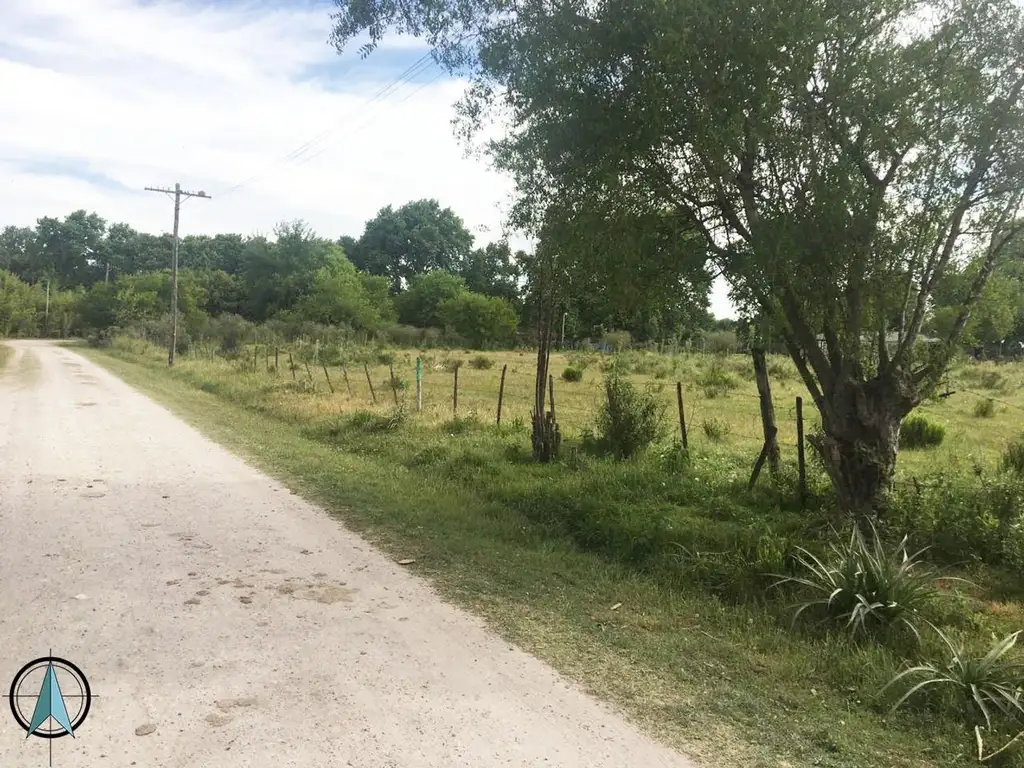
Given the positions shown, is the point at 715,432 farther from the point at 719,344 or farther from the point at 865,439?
the point at 719,344

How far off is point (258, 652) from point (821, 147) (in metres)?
5.52

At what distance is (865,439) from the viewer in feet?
21.9

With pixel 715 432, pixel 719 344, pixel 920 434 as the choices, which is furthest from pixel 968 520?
pixel 719 344

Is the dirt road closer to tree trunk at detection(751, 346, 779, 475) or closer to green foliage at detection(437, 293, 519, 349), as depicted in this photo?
tree trunk at detection(751, 346, 779, 475)

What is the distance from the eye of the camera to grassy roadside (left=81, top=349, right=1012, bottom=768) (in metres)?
3.66

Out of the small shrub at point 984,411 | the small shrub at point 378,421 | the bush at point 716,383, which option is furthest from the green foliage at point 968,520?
the bush at point 716,383

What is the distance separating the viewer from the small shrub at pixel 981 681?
12.5ft

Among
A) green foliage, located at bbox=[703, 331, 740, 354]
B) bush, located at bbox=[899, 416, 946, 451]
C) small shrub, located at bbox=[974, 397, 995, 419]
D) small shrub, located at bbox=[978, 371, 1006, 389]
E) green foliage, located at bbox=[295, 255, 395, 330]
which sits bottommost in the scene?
bush, located at bbox=[899, 416, 946, 451]

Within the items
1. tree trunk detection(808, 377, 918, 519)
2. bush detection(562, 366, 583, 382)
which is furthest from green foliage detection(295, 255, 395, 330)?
tree trunk detection(808, 377, 918, 519)

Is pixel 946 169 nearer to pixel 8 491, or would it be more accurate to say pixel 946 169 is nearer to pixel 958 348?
pixel 958 348

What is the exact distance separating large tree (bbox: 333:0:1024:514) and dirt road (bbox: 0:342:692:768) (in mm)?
3785

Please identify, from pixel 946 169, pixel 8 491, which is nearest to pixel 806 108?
pixel 946 169

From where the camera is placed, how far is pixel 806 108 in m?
5.95

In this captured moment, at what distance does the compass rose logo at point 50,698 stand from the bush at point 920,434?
1322cm
